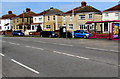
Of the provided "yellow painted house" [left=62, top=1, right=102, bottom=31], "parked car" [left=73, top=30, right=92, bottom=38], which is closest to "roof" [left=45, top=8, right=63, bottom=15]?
"yellow painted house" [left=62, top=1, right=102, bottom=31]

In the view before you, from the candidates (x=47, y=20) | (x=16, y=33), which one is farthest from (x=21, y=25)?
(x=16, y=33)

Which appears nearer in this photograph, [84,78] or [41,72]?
[84,78]

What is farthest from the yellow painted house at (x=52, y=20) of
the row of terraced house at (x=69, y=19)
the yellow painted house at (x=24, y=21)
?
the yellow painted house at (x=24, y=21)

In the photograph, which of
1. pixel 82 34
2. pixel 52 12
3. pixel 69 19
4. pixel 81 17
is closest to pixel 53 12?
pixel 52 12

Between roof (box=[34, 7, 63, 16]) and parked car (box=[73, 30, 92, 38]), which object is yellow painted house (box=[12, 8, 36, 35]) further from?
parked car (box=[73, 30, 92, 38])

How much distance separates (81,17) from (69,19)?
4.33 meters

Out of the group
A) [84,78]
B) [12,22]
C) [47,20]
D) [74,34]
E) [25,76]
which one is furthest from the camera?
[12,22]

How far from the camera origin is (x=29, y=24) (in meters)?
79.8

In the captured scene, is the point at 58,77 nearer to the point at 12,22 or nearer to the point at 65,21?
the point at 65,21

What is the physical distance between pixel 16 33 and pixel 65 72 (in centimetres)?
5207

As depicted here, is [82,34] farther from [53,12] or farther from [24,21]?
[24,21]

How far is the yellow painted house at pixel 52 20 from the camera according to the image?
64.8 m

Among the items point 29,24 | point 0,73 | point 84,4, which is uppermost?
point 84,4

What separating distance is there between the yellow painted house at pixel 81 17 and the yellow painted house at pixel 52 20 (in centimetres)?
313
